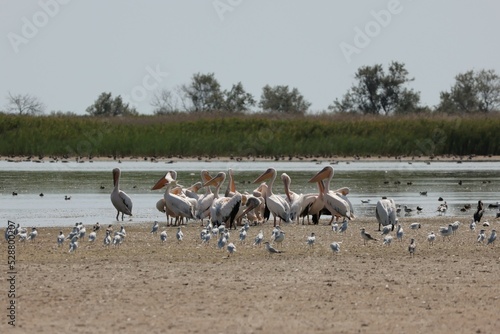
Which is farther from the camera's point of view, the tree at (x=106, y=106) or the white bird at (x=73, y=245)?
the tree at (x=106, y=106)

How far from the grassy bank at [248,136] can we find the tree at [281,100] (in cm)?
3089

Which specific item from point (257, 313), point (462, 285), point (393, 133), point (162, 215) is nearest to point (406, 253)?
point (462, 285)

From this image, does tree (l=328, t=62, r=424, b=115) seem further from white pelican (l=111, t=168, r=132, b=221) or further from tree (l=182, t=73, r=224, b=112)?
white pelican (l=111, t=168, r=132, b=221)

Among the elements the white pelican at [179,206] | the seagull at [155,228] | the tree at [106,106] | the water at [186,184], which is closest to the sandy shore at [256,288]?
the seagull at [155,228]

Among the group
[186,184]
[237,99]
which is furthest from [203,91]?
[186,184]

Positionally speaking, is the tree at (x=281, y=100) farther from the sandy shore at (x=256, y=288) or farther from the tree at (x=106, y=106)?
the sandy shore at (x=256, y=288)

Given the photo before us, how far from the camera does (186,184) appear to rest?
26.7m

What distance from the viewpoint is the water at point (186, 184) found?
19344 millimetres

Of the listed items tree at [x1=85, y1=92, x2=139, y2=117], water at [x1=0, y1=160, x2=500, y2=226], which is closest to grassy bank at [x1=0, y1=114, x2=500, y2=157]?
water at [x1=0, y1=160, x2=500, y2=226]

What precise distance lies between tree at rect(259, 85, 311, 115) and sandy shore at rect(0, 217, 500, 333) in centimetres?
6399

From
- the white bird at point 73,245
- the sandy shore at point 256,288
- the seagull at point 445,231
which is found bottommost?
the sandy shore at point 256,288

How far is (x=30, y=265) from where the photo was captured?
11.2 metres

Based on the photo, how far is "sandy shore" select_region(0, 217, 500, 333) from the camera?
830 cm

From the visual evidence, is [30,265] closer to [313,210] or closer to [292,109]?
[313,210]
